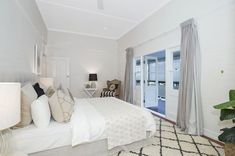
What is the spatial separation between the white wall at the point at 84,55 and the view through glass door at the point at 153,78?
1599 millimetres

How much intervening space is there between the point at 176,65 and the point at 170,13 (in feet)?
4.23

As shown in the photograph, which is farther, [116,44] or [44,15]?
[116,44]

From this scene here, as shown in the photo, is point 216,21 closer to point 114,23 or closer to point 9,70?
point 114,23

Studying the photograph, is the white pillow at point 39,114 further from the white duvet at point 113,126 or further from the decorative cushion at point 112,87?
the decorative cushion at point 112,87

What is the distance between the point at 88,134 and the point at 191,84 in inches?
84.6

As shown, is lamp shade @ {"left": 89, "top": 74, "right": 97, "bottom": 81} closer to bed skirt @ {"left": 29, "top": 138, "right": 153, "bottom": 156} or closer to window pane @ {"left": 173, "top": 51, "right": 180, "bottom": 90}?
window pane @ {"left": 173, "top": 51, "right": 180, "bottom": 90}

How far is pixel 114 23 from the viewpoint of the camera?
4.53 meters

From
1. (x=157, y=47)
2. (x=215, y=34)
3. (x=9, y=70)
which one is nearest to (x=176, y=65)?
(x=157, y=47)

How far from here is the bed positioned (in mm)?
1448

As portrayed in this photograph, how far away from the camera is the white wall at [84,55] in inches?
204

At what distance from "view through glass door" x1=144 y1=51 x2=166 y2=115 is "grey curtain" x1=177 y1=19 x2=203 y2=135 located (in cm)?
209

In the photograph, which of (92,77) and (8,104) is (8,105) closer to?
(8,104)

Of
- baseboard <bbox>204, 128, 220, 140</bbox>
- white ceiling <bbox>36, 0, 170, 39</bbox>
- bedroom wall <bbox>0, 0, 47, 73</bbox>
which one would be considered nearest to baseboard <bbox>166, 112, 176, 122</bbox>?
baseboard <bbox>204, 128, 220, 140</bbox>

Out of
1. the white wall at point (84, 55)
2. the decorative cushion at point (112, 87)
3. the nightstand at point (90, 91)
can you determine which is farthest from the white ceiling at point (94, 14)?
the nightstand at point (90, 91)
